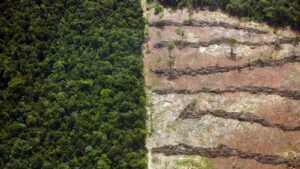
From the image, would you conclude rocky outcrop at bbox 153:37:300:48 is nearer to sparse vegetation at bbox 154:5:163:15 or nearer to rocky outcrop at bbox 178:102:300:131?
sparse vegetation at bbox 154:5:163:15

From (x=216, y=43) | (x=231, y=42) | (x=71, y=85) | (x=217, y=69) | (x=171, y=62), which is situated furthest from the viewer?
(x=216, y=43)

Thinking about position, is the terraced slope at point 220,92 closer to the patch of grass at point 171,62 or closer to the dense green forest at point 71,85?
the patch of grass at point 171,62

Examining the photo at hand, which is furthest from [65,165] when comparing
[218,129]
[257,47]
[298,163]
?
[257,47]

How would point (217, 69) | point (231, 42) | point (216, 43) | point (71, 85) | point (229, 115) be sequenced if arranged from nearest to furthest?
1. point (229, 115)
2. point (71, 85)
3. point (217, 69)
4. point (231, 42)
5. point (216, 43)

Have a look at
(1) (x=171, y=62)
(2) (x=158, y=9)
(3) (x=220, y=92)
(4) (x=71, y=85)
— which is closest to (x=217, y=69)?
(3) (x=220, y=92)

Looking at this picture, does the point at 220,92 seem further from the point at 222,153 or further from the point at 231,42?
the point at 222,153
